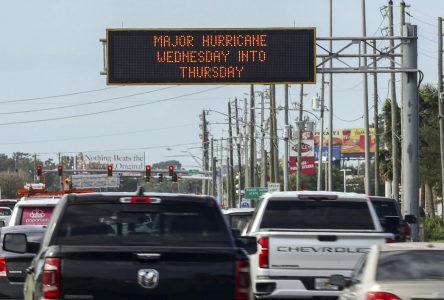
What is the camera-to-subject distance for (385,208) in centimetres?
2797

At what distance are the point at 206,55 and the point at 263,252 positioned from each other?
18171 mm

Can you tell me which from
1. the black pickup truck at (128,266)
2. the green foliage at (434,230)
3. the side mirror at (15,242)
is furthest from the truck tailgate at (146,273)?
the green foliage at (434,230)

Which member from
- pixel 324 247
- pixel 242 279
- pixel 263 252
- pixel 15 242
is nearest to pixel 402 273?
pixel 242 279

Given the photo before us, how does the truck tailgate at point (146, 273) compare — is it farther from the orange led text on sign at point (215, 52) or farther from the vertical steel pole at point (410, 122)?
the vertical steel pole at point (410, 122)

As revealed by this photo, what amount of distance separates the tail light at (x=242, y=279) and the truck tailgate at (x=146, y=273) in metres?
0.05

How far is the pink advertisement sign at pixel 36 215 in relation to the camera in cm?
2222

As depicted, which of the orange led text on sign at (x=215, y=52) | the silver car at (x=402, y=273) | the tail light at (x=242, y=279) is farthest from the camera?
the orange led text on sign at (x=215, y=52)

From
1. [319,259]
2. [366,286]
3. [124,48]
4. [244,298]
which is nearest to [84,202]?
[244,298]

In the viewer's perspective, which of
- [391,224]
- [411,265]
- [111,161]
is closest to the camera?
[411,265]

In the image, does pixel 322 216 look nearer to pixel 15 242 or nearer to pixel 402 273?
pixel 402 273

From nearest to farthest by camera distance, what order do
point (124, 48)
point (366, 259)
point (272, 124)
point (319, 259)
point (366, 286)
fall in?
point (366, 286) < point (366, 259) < point (319, 259) < point (124, 48) < point (272, 124)

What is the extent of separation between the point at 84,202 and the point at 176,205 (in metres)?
0.82

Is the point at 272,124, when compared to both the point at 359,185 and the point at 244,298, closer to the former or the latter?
the point at 244,298

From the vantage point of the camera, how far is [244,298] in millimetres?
10625
